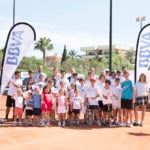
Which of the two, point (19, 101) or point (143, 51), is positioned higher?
point (143, 51)

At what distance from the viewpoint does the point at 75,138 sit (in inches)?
395

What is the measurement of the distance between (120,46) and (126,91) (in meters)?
91.0

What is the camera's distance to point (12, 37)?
12.2m

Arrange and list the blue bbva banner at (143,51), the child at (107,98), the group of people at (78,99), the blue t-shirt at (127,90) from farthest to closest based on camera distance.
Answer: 1. the blue bbva banner at (143,51)
2. the child at (107,98)
3. the group of people at (78,99)
4. the blue t-shirt at (127,90)

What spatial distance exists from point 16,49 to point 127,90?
3.76 meters

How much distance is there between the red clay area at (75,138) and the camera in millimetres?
8984

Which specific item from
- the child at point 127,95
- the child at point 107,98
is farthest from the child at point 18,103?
the child at point 127,95

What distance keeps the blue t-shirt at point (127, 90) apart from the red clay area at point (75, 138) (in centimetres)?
102

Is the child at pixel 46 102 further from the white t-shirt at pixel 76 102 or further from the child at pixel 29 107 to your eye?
the white t-shirt at pixel 76 102

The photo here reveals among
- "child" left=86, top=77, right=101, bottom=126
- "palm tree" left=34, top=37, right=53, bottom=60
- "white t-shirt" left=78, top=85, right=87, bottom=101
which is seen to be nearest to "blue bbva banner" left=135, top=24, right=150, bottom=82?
"child" left=86, top=77, right=101, bottom=126

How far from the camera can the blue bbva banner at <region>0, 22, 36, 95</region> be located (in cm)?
1204

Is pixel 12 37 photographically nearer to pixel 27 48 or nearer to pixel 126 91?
pixel 27 48

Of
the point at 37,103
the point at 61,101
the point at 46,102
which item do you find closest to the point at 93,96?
the point at 61,101

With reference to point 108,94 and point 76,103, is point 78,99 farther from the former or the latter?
point 108,94
